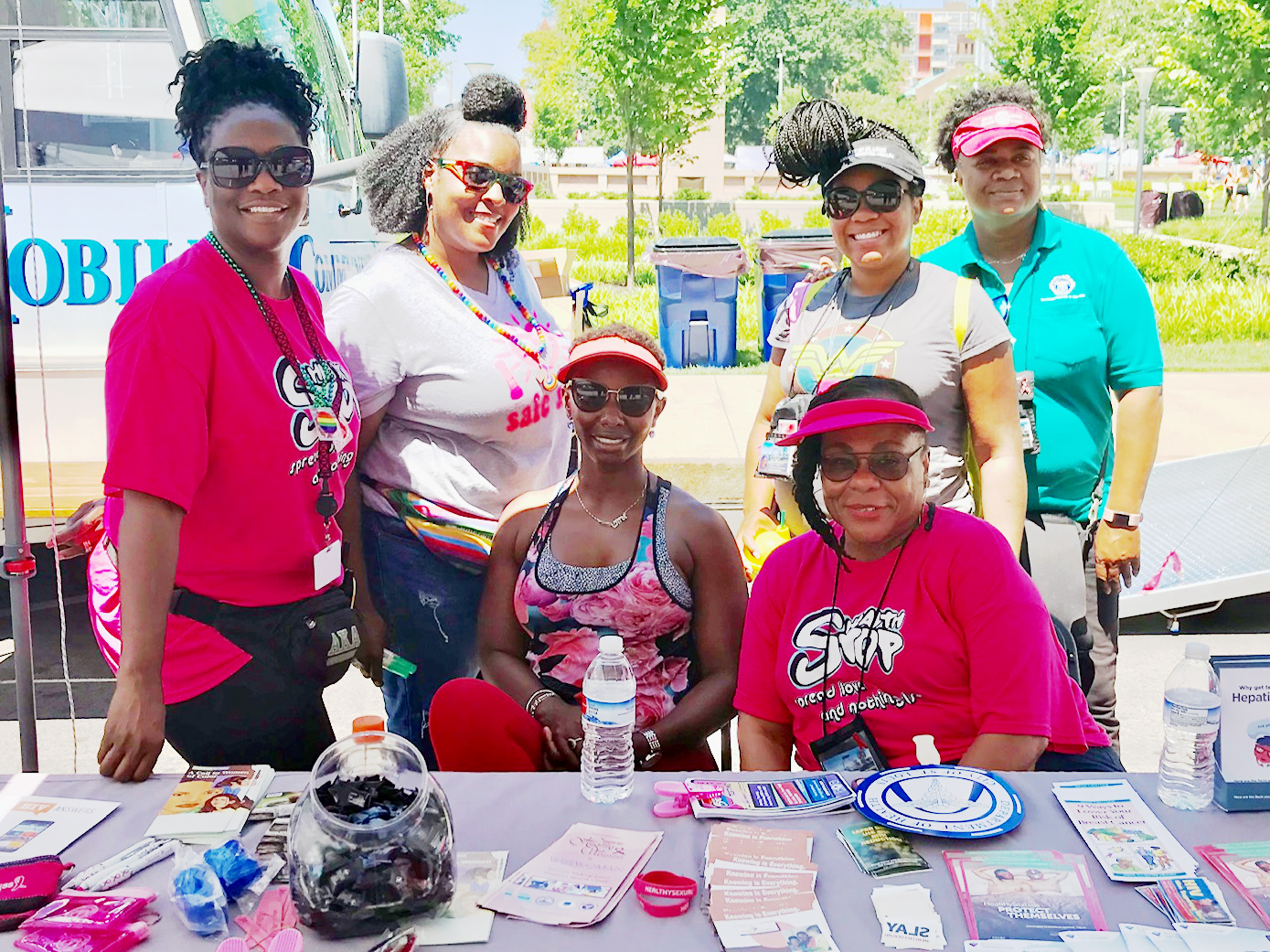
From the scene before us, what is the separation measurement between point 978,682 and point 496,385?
4.02 feet

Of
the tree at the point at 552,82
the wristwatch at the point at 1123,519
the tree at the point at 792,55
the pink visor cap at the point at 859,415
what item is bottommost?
the wristwatch at the point at 1123,519

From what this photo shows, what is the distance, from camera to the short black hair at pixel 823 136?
2.80m

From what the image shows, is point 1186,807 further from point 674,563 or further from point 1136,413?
point 1136,413

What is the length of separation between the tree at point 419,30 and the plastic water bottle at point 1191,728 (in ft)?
46.8

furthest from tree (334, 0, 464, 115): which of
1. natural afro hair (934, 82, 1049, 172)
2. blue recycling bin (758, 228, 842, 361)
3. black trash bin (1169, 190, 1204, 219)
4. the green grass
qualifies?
black trash bin (1169, 190, 1204, 219)

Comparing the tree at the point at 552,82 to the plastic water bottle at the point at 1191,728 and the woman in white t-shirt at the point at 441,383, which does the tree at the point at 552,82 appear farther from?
the plastic water bottle at the point at 1191,728

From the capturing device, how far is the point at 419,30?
22141mm

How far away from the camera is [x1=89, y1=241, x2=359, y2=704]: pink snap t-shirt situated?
2031 millimetres

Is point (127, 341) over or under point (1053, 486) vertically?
over

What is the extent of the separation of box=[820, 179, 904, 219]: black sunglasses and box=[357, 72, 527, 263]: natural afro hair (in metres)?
0.80

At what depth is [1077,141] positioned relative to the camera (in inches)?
1063

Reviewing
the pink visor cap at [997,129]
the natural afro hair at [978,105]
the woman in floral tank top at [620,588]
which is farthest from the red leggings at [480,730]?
the natural afro hair at [978,105]

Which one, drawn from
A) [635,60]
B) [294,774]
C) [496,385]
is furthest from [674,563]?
[635,60]

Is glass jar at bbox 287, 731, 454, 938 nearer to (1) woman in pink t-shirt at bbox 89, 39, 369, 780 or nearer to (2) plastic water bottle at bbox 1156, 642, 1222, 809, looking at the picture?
(1) woman in pink t-shirt at bbox 89, 39, 369, 780
